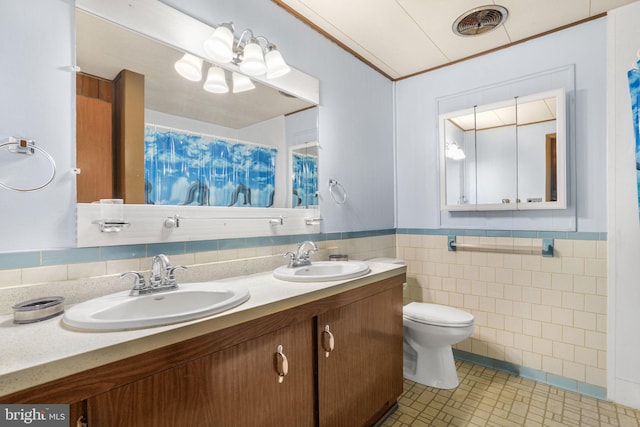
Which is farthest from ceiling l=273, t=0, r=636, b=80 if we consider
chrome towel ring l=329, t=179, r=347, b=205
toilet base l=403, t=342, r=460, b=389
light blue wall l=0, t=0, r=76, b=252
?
toilet base l=403, t=342, r=460, b=389

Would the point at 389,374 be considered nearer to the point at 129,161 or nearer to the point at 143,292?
the point at 143,292

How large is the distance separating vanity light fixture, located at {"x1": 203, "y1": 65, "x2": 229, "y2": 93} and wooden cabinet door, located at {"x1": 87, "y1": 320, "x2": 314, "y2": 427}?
1173 millimetres

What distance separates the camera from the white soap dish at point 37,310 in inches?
34.5

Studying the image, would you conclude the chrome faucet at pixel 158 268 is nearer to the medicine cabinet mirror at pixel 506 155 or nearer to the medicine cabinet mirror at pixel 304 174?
the medicine cabinet mirror at pixel 304 174

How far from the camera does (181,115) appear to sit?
1438 mm

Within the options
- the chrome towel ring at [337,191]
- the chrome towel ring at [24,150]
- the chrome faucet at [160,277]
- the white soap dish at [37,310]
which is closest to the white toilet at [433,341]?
the chrome towel ring at [337,191]

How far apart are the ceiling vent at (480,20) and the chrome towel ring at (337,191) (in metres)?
1.27

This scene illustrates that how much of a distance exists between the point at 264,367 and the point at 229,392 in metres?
0.14

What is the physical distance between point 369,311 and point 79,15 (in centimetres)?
169

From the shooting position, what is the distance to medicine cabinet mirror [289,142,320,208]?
1935 millimetres

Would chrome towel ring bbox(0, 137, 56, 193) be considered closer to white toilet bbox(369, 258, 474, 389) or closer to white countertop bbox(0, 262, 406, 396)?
white countertop bbox(0, 262, 406, 396)

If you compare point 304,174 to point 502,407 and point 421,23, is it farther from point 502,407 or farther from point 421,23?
point 502,407

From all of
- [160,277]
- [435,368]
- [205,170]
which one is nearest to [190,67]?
[205,170]

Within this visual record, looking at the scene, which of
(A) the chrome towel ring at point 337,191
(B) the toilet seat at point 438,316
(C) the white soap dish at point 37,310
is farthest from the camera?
(A) the chrome towel ring at point 337,191
